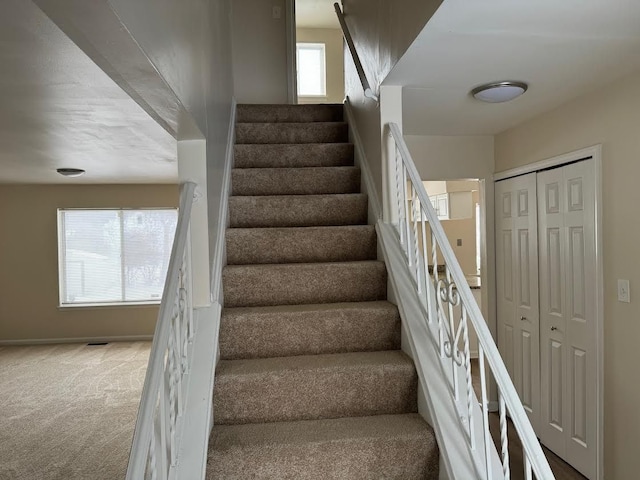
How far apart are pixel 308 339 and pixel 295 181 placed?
125cm

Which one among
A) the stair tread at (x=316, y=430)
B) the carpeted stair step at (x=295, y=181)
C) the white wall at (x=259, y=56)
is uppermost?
the white wall at (x=259, y=56)

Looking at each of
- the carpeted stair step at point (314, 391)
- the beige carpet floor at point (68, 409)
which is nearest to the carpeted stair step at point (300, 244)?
the carpeted stair step at point (314, 391)

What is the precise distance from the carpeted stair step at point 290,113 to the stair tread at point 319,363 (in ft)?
7.55

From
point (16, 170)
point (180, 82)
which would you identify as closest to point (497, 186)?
point (180, 82)

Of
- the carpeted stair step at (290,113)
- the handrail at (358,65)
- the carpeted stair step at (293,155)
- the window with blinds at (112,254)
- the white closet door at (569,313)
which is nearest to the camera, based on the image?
the handrail at (358,65)

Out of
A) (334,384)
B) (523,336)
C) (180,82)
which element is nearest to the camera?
(180,82)

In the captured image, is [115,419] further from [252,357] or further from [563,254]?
[563,254]

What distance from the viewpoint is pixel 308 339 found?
2215mm

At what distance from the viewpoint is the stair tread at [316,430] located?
1.74 m

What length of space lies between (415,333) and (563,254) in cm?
152

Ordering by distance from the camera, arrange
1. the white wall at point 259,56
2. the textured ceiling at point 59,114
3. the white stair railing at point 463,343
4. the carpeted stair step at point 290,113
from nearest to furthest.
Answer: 1. the white stair railing at point 463,343
2. the textured ceiling at point 59,114
3. the carpeted stair step at point 290,113
4. the white wall at point 259,56

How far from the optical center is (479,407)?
1758mm

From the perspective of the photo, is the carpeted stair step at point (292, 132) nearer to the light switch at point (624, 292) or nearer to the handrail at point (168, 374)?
the handrail at point (168, 374)

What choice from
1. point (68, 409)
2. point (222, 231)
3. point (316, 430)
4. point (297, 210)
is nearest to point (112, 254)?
point (68, 409)
